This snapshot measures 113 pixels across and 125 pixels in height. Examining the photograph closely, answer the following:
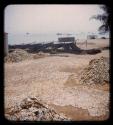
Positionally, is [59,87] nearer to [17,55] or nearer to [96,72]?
→ [96,72]

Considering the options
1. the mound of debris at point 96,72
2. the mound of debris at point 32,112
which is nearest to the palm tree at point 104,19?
the mound of debris at point 96,72

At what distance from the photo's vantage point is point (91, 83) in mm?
3424

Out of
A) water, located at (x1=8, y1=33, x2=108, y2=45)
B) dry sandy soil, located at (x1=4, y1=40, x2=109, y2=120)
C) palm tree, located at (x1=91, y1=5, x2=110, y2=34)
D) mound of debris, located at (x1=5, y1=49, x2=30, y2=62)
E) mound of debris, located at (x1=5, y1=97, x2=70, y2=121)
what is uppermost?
palm tree, located at (x1=91, y1=5, x2=110, y2=34)

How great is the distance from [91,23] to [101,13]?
18 cm

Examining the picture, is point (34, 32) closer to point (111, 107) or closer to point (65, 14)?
point (65, 14)

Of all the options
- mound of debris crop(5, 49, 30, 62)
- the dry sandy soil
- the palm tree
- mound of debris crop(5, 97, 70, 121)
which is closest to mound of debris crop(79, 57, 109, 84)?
the dry sandy soil

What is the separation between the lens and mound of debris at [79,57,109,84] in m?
3.35

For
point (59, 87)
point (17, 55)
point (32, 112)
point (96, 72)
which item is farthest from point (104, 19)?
point (32, 112)

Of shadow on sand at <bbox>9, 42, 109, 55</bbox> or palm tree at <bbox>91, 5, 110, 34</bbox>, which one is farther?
shadow on sand at <bbox>9, 42, 109, 55</bbox>

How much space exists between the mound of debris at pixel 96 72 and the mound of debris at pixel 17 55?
0.77 meters

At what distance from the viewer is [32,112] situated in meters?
3.32

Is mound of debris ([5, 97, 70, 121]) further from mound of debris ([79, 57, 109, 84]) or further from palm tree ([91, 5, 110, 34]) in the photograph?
palm tree ([91, 5, 110, 34])

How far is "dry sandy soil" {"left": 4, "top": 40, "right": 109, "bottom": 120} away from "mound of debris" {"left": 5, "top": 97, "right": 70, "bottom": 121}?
2.5 inches

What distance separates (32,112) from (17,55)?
2.45 feet
